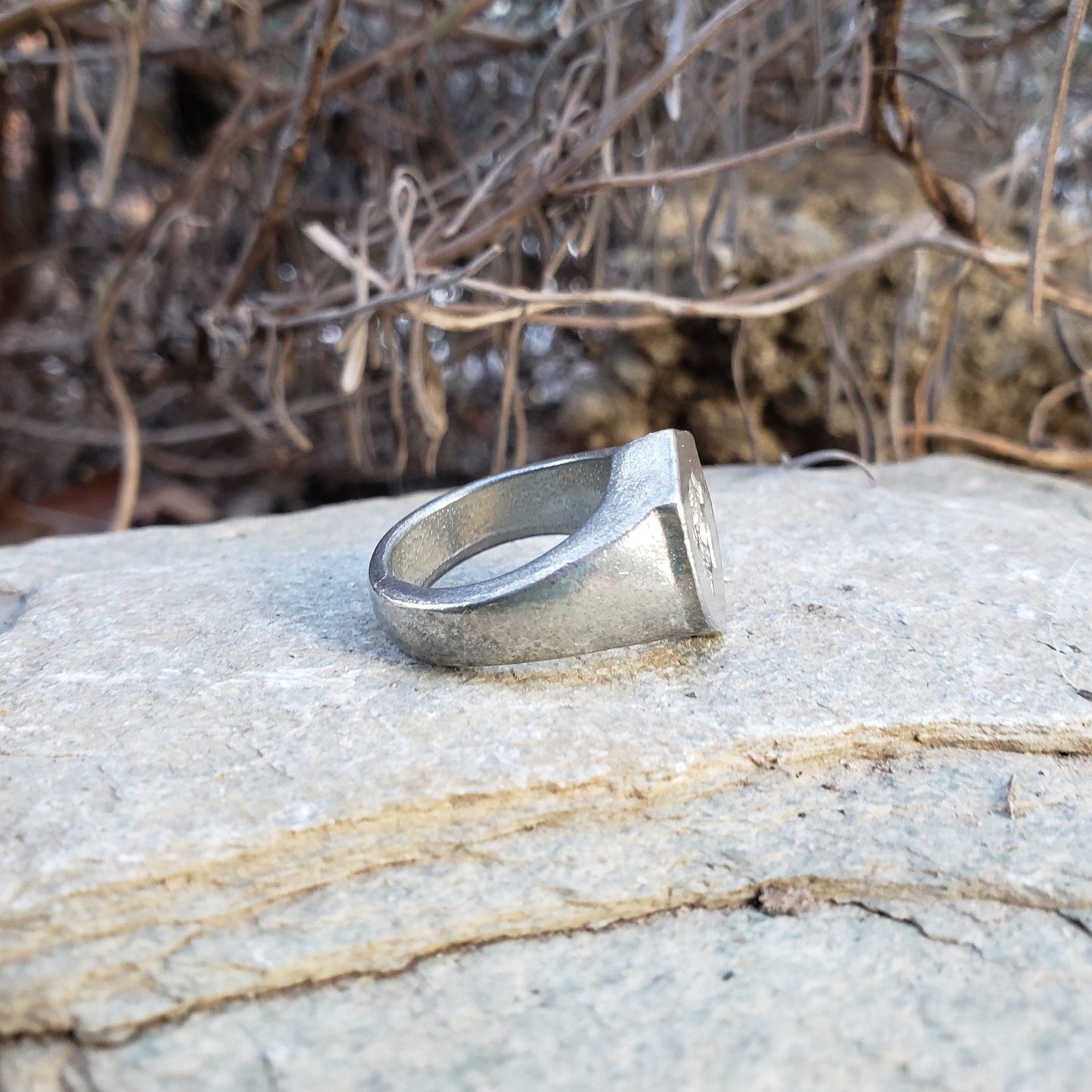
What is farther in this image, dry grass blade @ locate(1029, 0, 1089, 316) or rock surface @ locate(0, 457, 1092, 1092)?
dry grass blade @ locate(1029, 0, 1089, 316)

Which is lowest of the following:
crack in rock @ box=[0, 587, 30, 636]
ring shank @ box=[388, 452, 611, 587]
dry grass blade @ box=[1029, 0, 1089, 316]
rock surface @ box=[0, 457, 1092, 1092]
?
rock surface @ box=[0, 457, 1092, 1092]

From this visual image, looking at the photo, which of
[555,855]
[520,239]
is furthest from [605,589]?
[520,239]

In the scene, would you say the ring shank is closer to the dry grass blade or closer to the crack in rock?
the crack in rock

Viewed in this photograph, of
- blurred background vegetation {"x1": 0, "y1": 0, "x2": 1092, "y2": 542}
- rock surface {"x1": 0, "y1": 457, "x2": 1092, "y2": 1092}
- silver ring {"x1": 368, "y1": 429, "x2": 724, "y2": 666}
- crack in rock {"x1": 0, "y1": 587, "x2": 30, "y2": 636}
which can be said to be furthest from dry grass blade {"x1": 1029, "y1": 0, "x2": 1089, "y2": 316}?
crack in rock {"x1": 0, "y1": 587, "x2": 30, "y2": 636}

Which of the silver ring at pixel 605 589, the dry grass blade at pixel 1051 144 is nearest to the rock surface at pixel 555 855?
the silver ring at pixel 605 589

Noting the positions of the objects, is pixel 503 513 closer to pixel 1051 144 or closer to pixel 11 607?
pixel 11 607

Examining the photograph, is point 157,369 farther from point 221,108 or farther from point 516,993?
point 516,993

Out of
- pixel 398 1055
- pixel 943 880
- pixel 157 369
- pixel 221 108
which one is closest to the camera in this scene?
pixel 398 1055

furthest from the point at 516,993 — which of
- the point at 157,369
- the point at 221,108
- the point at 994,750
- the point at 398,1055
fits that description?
the point at 221,108
